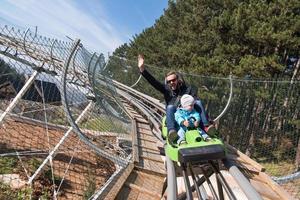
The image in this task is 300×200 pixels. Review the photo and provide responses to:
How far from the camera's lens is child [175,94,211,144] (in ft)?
14.0

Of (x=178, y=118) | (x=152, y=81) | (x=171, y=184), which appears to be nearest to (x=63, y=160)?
(x=152, y=81)

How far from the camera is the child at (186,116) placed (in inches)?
168

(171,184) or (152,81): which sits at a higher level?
(152,81)

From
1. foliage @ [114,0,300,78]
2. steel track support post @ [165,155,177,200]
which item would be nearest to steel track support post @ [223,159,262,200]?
steel track support post @ [165,155,177,200]

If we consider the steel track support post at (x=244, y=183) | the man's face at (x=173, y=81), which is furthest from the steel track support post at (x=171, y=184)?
the man's face at (x=173, y=81)

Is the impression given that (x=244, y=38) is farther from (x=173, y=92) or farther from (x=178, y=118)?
(x=178, y=118)

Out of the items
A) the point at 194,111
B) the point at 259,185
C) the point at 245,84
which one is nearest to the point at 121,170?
the point at 194,111

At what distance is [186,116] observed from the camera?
440 centimetres

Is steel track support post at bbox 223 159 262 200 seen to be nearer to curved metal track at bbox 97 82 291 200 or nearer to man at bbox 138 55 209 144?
curved metal track at bbox 97 82 291 200

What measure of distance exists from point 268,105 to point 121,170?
6.60 m

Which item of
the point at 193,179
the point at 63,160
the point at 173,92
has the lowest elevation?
→ the point at 63,160

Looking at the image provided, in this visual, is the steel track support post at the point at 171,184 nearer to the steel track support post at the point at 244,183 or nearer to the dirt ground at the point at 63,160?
the steel track support post at the point at 244,183

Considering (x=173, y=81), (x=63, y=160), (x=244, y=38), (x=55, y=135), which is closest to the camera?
(x=173, y=81)

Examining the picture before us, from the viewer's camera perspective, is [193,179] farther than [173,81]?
No
